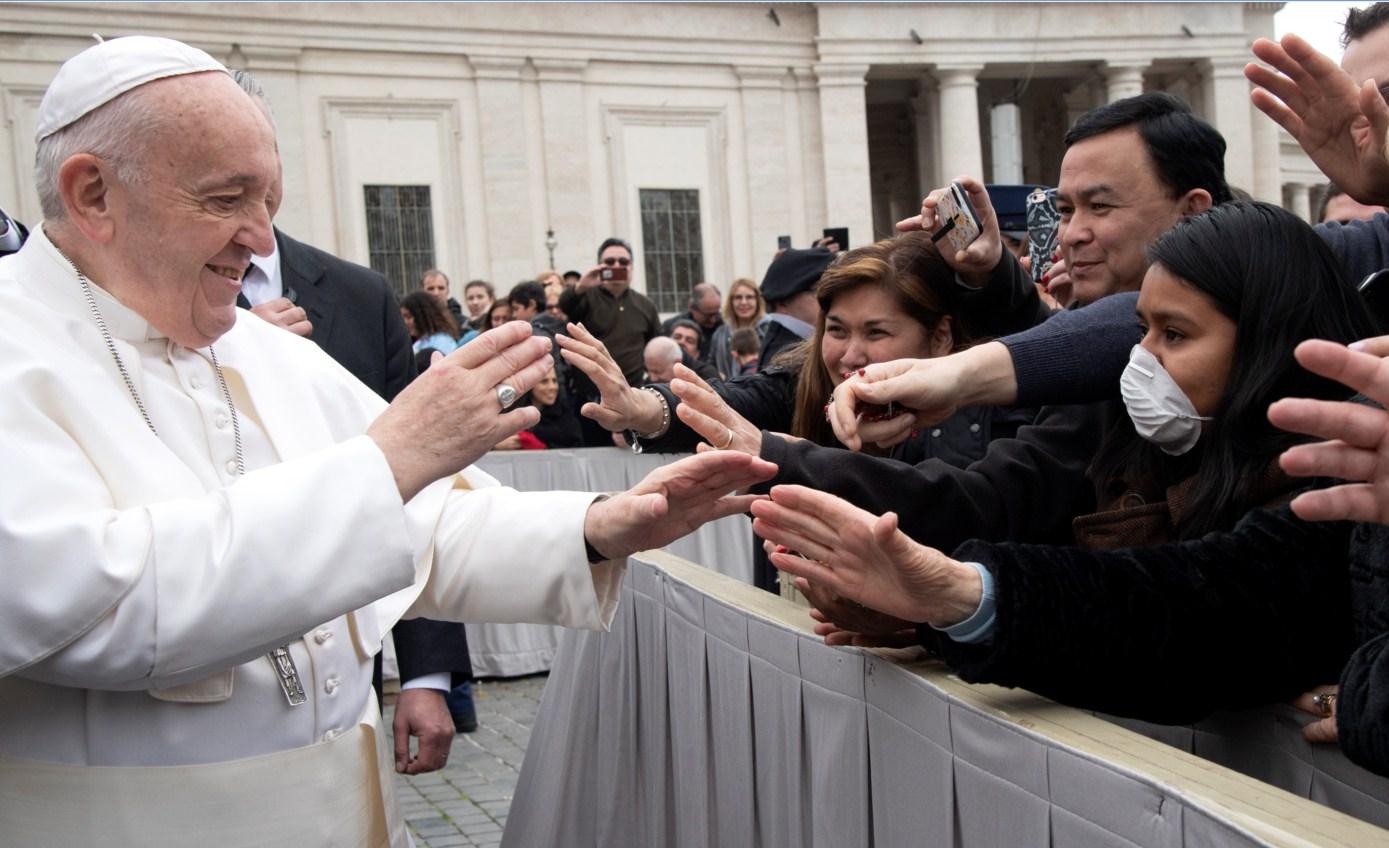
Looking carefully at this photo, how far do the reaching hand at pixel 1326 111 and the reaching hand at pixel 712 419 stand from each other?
4.05 feet

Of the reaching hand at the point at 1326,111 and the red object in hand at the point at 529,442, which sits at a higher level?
the reaching hand at the point at 1326,111

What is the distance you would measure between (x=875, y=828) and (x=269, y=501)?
4.03ft

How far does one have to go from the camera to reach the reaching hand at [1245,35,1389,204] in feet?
9.07

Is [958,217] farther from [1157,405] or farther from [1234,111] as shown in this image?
[1234,111]

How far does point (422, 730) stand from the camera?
3.23m

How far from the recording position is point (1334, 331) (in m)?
2.44

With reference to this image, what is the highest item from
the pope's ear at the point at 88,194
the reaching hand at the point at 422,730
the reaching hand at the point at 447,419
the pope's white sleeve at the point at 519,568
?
the pope's ear at the point at 88,194

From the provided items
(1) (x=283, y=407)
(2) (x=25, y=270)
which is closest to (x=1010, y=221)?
(1) (x=283, y=407)

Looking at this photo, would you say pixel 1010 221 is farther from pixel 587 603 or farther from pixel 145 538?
pixel 145 538

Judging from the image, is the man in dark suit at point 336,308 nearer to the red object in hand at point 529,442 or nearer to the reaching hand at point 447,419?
the reaching hand at point 447,419

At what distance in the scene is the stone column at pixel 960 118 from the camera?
3588cm

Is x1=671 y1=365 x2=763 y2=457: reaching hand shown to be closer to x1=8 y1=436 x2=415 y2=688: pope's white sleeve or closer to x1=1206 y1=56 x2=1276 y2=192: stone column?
x1=8 y1=436 x2=415 y2=688: pope's white sleeve

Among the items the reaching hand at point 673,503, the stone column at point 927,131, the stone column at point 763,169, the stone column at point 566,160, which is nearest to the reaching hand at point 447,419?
the reaching hand at point 673,503

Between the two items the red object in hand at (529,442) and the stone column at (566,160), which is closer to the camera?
the red object in hand at (529,442)
